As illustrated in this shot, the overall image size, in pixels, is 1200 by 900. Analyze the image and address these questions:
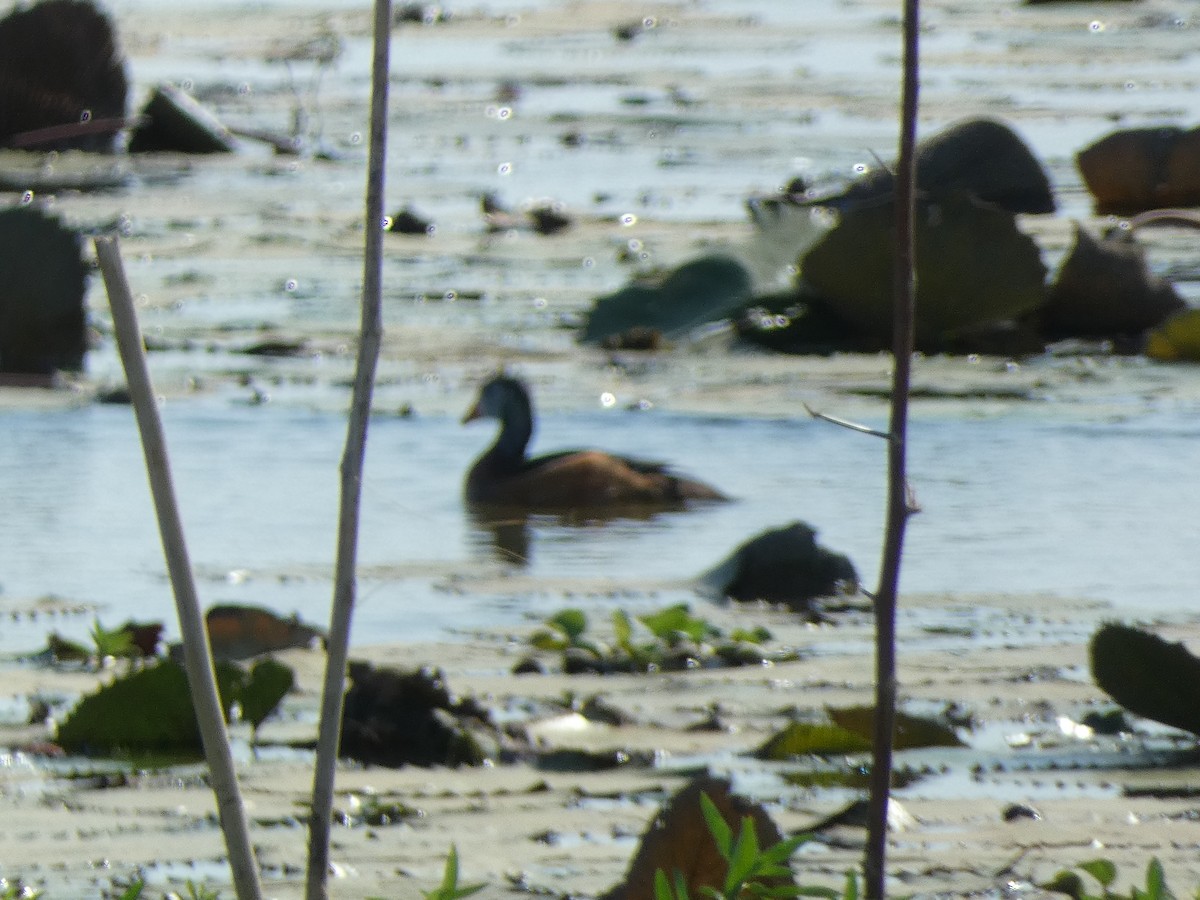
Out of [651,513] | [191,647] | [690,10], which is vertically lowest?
[651,513]

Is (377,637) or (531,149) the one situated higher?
(531,149)

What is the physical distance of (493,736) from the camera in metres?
3.78

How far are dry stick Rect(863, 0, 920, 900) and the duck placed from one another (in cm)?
421

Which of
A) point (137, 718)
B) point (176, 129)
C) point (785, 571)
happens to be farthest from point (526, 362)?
point (176, 129)

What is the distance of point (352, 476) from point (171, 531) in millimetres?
174

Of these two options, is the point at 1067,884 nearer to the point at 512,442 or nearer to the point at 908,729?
the point at 908,729

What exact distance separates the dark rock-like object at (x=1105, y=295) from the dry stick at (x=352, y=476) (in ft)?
22.9

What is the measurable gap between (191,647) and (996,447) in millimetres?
5178

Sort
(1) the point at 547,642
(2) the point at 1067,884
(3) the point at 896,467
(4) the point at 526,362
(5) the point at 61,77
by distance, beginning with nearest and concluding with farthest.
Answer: (3) the point at 896,467, (2) the point at 1067,884, (1) the point at 547,642, (4) the point at 526,362, (5) the point at 61,77

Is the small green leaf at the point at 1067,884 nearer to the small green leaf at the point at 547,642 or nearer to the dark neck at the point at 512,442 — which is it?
the small green leaf at the point at 547,642

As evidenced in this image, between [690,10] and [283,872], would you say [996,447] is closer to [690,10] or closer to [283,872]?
[283,872]

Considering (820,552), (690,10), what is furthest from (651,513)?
(690,10)

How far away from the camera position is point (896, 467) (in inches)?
99.2

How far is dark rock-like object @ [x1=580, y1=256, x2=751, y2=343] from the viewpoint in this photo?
9.07 m
